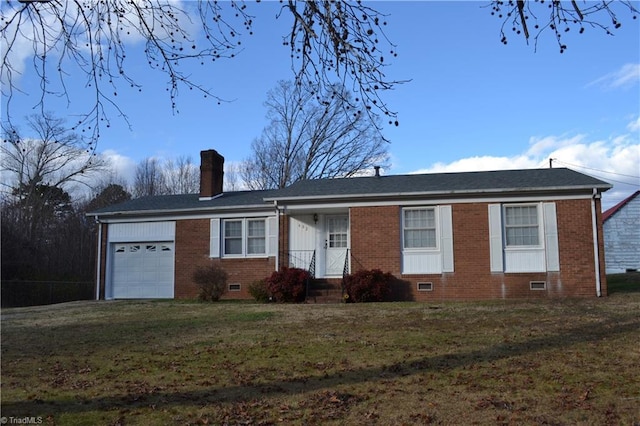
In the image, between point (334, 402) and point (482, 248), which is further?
point (482, 248)

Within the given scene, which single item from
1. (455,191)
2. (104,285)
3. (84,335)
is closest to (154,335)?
(84,335)

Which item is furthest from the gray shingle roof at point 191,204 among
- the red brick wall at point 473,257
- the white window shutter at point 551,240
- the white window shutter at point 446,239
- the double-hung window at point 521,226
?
the white window shutter at point 551,240

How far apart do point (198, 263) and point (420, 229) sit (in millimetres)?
8267

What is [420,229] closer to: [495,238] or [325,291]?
[495,238]

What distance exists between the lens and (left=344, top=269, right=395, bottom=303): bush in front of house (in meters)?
16.6

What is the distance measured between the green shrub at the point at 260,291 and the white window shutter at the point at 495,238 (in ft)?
23.3

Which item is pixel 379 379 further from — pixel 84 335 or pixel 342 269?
pixel 342 269

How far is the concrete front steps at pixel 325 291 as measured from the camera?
17.2m

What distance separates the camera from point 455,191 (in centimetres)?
1730

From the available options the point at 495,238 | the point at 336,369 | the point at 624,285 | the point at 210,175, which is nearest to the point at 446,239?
the point at 495,238

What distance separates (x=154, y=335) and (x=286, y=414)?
576 cm

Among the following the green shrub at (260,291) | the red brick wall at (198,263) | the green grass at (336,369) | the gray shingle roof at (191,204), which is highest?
the gray shingle roof at (191,204)

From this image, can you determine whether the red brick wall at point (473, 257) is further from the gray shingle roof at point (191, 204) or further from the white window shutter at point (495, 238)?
the gray shingle roof at point (191, 204)

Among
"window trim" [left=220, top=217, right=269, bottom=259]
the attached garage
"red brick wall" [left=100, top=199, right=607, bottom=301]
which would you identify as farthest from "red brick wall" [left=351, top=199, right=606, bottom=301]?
the attached garage
